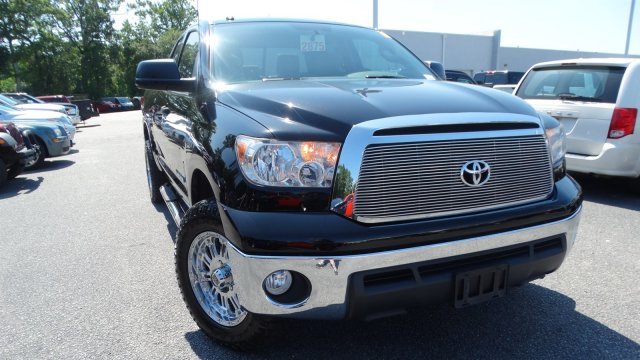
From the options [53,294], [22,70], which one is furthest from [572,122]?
[22,70]

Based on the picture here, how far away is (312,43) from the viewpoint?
341 centimetres

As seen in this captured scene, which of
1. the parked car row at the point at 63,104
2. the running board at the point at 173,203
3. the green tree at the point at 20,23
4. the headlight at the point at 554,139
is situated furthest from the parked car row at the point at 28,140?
the green tree at the point at 20,23

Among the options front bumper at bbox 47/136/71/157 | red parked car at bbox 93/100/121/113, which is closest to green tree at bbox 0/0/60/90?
red parked car at bbox 93/100/121/113

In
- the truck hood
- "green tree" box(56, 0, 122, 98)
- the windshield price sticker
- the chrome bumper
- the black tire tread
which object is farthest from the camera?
"green tree" box(56, 0, 122, 98)

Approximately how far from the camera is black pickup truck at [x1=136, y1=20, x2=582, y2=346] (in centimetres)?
194

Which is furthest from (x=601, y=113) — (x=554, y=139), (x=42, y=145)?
(x=42, y=145)

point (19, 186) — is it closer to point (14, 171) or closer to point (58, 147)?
point (14, 171)

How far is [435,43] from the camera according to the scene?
1325 inches

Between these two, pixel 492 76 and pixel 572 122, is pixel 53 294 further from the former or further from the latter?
pixel 492 76

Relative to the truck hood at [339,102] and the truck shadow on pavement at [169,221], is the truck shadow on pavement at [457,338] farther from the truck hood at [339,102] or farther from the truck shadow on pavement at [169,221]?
the truck shadow on pavement at [169,221]

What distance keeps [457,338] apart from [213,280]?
143 cm

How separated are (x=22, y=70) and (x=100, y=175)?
161 ft

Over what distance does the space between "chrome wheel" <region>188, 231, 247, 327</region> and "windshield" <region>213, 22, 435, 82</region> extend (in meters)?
1.08

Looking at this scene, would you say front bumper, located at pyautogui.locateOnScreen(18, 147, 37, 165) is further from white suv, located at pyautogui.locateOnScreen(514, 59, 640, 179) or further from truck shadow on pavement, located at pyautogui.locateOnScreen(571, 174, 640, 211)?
truck shadow on pavement, located at pyautogui.locateOnScreen(571, 174, 640, 211)
